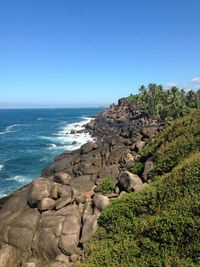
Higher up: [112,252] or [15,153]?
[112,252]

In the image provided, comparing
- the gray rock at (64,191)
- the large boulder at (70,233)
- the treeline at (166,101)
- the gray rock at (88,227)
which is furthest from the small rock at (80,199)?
the treeline at (166,101)

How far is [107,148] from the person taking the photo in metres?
45.7

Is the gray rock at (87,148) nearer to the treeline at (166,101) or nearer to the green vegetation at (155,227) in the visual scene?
the green vegetation at (155,227)

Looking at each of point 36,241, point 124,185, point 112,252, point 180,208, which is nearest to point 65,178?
point 124,185

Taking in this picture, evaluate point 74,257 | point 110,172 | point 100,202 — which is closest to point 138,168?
point 110,172

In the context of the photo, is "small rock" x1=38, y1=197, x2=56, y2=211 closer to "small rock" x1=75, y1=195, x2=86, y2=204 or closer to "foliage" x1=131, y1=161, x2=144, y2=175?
"small rock" x1=75, y1=195, x2=86, y2=204

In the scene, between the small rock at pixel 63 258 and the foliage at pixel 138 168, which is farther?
the foliage at pixel 138 168

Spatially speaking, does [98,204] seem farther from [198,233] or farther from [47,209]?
[198,233]

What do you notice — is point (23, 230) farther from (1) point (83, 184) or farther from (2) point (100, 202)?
(1) point (83, 184)

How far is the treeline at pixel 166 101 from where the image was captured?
112 m

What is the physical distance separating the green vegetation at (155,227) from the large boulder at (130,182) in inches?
140

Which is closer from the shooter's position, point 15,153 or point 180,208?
point 180,208

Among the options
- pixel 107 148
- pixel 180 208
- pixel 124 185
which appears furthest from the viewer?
pixel 107 148

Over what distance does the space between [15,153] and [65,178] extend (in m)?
50.5
